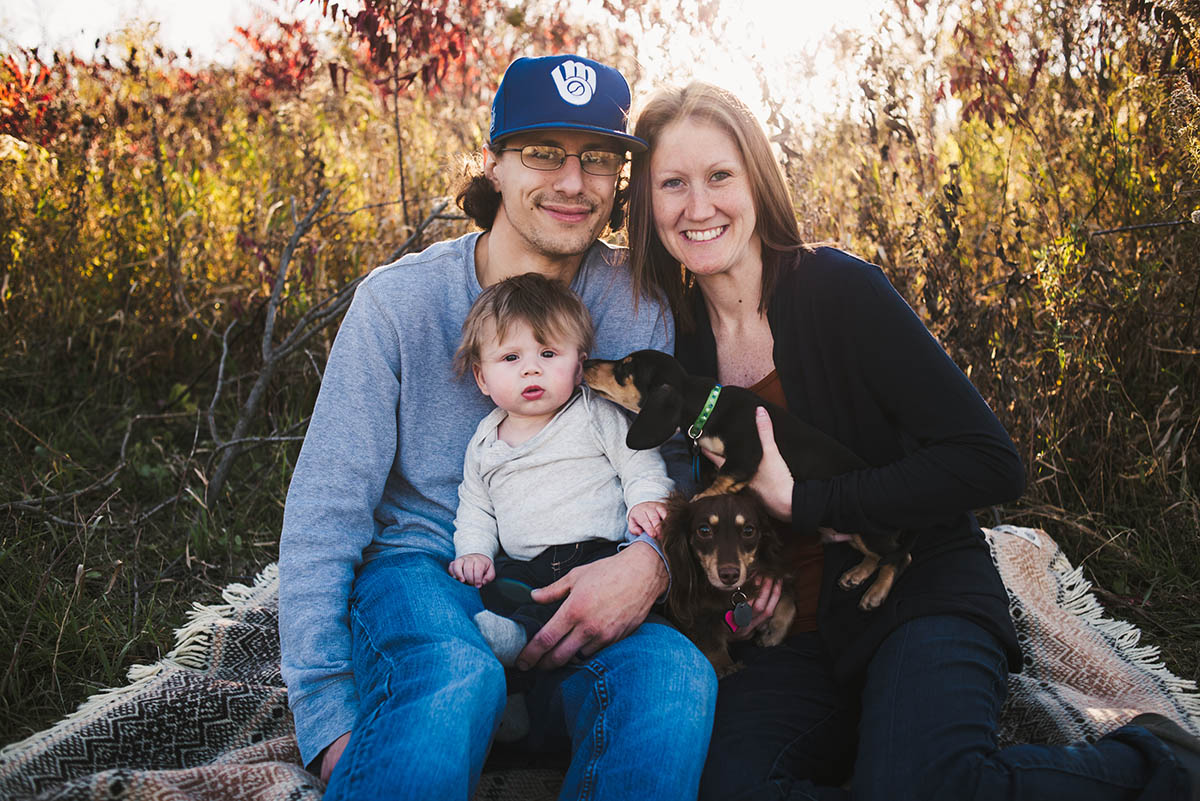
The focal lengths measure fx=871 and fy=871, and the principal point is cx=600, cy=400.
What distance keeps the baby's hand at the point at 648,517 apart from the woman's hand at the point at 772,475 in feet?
0.95

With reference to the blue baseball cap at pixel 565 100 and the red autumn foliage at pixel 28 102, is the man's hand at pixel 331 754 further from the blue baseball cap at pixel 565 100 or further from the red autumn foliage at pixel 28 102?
the red autumn foliage at pixel 28 102

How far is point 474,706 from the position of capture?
2.01 m

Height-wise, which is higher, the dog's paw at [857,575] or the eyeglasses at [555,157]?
the eyeglasses at [555,157]

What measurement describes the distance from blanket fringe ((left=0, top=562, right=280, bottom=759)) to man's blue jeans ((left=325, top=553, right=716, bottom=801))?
678 mm

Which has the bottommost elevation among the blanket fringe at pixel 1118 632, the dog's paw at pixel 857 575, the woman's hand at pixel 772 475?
the blanket fringe at pixel 1118 632

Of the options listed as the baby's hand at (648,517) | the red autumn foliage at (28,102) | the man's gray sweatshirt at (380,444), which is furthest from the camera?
the red autumn foliage at (28,102)

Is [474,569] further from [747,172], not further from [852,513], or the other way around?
[747,172]

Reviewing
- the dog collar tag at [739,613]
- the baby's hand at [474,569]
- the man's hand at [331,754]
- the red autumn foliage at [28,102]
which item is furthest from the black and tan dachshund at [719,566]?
the red autumn foliage at [28,102]

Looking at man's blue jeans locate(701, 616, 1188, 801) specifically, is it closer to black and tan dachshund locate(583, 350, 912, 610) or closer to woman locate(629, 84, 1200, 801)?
woman locate(629, 84, 1200, 801)

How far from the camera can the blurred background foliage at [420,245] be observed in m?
3.45

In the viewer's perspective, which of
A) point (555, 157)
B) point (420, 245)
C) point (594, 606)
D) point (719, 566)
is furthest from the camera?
point (420, 245)

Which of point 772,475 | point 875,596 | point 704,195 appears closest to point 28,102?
point 704,195

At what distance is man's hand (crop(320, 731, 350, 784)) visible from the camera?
217 cm

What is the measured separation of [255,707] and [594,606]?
1.15 m
